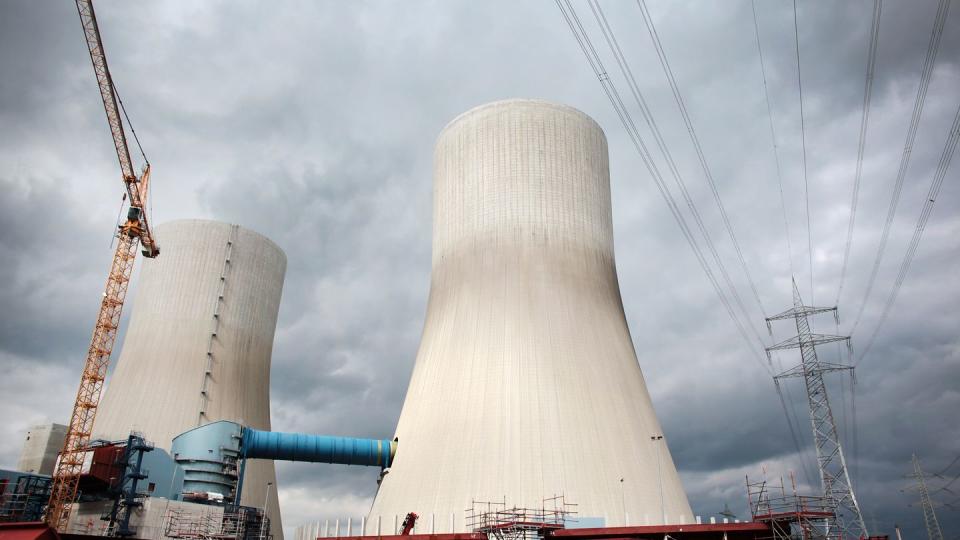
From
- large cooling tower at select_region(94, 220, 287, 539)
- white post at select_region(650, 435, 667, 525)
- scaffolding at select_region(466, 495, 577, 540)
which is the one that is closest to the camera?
scaffolding at select_region(466, 495, 577, 540)

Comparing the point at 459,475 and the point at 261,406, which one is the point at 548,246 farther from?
the point at 261,406

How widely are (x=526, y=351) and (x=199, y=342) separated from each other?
61.9 feet

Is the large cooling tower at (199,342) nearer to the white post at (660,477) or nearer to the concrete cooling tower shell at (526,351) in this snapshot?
the concrete cooling tower shell at (526,351)

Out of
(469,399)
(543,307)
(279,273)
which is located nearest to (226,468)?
(469,399)

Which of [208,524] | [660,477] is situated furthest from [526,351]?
[208,524]

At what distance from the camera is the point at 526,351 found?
25.5 m

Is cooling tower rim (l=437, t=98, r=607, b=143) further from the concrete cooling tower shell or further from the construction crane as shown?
the construction crane

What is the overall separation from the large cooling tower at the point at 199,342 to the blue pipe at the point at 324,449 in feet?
19.9

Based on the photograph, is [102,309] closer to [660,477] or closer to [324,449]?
[324,449]

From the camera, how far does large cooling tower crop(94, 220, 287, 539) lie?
33406 millimetres

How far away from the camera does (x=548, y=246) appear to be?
27797mm

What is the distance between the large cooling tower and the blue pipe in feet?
19.9

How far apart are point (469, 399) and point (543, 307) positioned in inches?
171

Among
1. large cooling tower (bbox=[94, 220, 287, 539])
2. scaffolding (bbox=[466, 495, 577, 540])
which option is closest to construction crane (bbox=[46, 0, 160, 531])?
large cooling tower (bbox=[94, 220, 287, 539])
